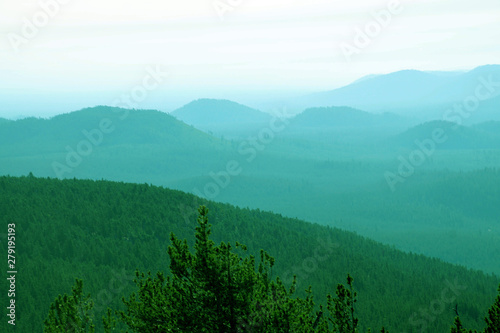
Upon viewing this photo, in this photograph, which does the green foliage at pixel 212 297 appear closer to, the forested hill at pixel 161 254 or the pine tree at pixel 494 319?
the pine tree at pixel 494 319

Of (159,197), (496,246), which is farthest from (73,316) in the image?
(496,246)

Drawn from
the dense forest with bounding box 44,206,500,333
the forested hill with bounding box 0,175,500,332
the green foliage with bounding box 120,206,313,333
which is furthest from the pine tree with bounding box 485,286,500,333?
the forested hill with bounding box 0,175,500,332

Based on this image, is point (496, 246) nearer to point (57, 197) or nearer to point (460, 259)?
point (460, 259)

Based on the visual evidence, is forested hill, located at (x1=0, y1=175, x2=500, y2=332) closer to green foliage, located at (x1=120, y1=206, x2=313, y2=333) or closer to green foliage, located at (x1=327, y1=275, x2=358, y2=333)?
green foliage, located at (x1=120, y1=206, x2=313, y2=333)

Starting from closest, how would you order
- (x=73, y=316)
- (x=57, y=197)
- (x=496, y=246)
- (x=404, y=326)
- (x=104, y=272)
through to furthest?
(x=73, y=316), (x=404, y=326), (x=104, y=272), (x=57, y=197), (x=496, y=246)

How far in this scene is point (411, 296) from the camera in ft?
272

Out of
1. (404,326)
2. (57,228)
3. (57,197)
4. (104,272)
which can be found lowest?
(404,326)

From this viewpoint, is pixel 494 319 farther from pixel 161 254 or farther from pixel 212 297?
pixel 161 254

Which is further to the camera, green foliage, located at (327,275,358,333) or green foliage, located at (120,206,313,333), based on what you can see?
green foliage, located at (120,206,313,333)

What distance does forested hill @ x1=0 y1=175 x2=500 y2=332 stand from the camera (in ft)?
232

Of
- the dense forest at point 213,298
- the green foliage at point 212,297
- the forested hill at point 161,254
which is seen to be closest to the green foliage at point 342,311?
the dense forest at point 213,298

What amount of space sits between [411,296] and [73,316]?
7198 centimetres

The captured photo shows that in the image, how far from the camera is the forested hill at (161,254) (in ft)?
232

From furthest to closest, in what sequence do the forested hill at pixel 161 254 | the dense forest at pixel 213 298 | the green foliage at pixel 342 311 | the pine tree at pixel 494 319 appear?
1. the forested hill at pixel 161 254
2. the dense forest at pixel 213 298
3. the green foliage at pixel 342 311
4. the pine tree at pixel 494 319
